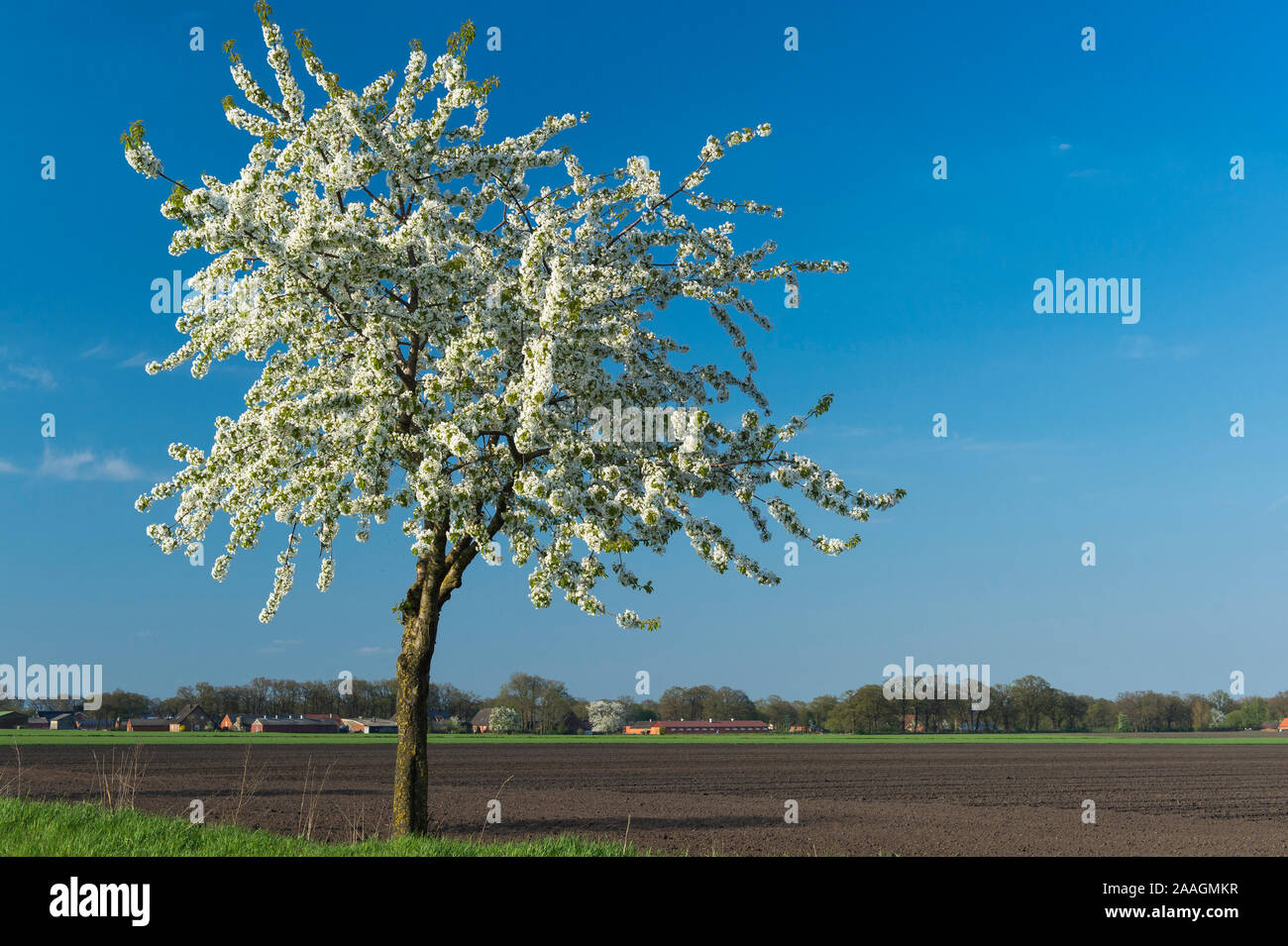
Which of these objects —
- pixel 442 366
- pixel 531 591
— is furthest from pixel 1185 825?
pixel 442 366

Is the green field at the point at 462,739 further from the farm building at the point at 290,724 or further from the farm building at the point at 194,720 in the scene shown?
the farm building at the point at 194,720

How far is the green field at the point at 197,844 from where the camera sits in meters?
13.7

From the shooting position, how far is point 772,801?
34969mm

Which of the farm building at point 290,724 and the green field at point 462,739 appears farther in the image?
the farm building at point 290,724

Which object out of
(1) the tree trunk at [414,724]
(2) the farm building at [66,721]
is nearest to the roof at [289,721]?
(2) the farm building at [66,721]

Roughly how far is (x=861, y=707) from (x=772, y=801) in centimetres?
15135

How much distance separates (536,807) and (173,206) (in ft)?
80.5

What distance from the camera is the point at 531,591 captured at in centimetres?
1312

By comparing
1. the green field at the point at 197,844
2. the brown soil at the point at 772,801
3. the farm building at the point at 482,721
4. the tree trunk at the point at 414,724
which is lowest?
the farm building at the point at 482,721

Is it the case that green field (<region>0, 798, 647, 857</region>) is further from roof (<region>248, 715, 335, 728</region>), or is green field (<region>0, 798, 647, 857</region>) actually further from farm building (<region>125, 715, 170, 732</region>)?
farm building (<region>125, 715, 170, 732</region>)

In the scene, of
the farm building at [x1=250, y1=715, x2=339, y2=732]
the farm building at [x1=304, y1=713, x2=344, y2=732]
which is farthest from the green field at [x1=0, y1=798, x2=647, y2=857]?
the farm building at [x1=304, y1=713, x2=344, y2=732]

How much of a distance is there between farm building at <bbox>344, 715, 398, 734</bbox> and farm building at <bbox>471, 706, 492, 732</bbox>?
14.0 m

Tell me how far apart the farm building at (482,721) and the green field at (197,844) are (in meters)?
148
